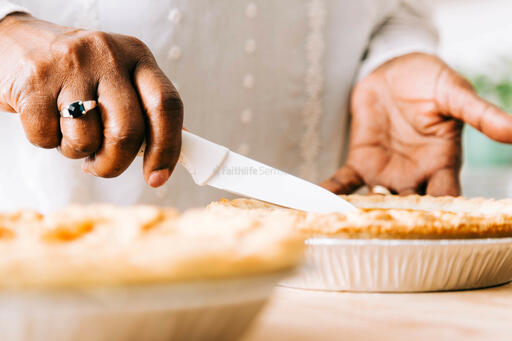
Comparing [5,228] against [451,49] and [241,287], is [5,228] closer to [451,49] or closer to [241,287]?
[241,287]

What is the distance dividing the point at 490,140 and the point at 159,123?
4.75 feet

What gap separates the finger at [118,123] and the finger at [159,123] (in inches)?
0.5

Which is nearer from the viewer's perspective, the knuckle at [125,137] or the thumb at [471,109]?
the knuckle at [125,137]

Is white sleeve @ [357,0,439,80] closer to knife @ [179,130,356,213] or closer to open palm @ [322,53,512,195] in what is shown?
open palm @ [322,53,512,195]

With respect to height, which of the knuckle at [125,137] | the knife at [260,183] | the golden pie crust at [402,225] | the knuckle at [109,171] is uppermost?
the golden pie crust at [402,225]

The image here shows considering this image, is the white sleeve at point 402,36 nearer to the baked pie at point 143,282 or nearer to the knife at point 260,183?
the knife at point 260,183

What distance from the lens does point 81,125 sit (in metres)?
0.61

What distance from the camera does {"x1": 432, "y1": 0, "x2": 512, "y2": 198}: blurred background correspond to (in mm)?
1754

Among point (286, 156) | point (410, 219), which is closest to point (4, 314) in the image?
point (410, 219)

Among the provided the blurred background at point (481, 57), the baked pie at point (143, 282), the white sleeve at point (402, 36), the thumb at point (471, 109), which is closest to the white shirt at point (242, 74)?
the white sleeve at point (402, 36)

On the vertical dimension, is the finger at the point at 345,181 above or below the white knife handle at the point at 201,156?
below

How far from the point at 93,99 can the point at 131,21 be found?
36 cm

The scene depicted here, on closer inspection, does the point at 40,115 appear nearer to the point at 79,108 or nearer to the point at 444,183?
the point at 79,108

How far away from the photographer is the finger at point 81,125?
614 mm
